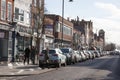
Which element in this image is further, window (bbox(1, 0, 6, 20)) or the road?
window (bbox(1, 0, 6, 20))

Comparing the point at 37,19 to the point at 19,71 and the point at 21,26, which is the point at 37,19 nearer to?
the point at 21,26

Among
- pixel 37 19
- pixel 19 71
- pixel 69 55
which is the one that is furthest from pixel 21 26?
pixel 19 71

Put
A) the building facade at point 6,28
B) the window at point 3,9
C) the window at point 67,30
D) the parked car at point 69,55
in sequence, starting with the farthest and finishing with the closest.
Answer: the window at point 67,30 < the parked car at point 69,55 < the window at point 3,9 < the building facade at point 6,28

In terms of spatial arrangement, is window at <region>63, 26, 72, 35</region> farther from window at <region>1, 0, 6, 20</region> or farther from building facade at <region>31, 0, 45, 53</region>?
window at <region>1, 0, 6, 20</region>

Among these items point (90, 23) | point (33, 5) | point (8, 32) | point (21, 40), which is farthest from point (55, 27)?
point (90, 23)

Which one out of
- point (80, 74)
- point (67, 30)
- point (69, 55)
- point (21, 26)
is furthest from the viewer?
point (67, 30)

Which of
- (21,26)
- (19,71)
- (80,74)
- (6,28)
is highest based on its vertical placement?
(21,26)

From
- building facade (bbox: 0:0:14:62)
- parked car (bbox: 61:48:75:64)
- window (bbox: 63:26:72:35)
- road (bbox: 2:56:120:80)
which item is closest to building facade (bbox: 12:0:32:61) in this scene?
building facade (bbox: 0:0:14:62)

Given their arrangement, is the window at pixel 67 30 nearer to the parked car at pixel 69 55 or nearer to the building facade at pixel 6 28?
the parked car at pixel 69 55

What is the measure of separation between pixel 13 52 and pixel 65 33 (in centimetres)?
4247

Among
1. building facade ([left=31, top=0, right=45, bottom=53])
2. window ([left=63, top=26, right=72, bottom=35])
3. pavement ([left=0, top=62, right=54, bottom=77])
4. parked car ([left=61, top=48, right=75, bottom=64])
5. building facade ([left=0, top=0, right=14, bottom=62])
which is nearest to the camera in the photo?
pavement ([left=0, top=62, right=54, bottom=77])

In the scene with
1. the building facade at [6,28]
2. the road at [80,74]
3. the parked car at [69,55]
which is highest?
the building facade at [6,28]

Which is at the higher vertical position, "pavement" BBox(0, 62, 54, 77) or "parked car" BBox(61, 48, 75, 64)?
"parked car" BBox(61, 48, 75, 64)

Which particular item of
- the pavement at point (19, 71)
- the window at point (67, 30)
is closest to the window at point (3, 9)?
the pavement at point (19, 71)
